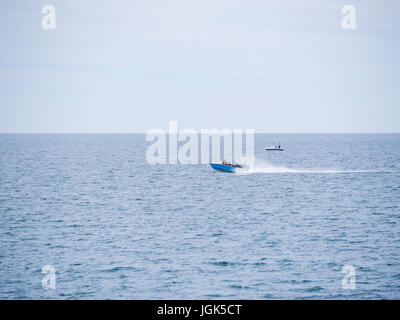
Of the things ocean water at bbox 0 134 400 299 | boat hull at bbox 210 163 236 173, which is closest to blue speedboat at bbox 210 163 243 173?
boat hull at bbox 210 163 236 173

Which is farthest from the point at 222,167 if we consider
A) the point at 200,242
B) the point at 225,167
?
the point at 200,242

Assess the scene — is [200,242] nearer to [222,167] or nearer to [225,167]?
[222,167]

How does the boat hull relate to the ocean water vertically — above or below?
above

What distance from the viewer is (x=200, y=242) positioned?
42.0 meters

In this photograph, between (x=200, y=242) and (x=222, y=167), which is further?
(x=222, y=167)

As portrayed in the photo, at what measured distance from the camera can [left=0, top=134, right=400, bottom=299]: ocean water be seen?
30938 millimetres

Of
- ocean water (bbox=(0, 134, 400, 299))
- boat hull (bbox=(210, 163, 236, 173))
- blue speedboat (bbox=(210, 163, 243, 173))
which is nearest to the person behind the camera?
ocean water (bbox=(0, 134, 400, 299))

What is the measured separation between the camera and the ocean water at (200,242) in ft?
102

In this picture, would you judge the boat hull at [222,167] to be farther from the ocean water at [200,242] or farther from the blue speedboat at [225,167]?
the ocean water at [200,242]

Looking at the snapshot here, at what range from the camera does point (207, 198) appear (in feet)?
231

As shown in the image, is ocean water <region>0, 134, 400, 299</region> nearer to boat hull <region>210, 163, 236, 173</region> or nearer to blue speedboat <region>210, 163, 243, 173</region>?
blue speedboat <region>210, 163, 243, 173</region>

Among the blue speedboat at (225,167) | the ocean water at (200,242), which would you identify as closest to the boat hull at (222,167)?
the blue speedboat at (225,167)
